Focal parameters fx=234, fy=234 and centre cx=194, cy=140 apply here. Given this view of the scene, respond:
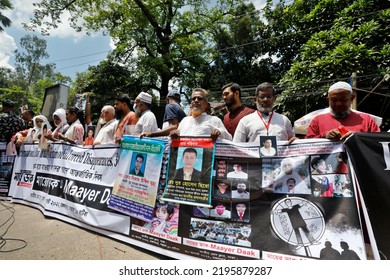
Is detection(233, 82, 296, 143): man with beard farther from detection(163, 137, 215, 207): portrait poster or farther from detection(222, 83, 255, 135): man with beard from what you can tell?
detection(163, 137, 215, 207): portrait poster

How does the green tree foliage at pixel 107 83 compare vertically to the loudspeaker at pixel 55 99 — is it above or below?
above

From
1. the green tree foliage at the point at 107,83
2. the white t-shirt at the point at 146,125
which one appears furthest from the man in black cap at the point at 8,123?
the green tree foliage at the point at 107,83

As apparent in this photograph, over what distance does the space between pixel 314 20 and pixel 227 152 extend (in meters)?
12.8

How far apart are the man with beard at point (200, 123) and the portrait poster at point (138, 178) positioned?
1.19ft

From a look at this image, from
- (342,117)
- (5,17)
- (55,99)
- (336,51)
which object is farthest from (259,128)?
(5,17)

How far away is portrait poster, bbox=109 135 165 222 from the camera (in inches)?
118

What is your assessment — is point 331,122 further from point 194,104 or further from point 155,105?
point 155,105

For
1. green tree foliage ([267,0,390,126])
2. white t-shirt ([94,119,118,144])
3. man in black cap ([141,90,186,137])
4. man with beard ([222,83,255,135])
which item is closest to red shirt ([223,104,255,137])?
man with beard ([222,83,255,135])

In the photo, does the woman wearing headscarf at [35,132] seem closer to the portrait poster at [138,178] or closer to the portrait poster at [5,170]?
the portrait poster at [5,170]

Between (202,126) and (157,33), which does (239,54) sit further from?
(202,126)

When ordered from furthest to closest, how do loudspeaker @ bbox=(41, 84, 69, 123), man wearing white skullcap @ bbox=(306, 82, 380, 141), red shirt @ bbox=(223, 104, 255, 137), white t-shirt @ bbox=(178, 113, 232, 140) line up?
loudspeaker @ bbox=(41, 84, 69, 123)
red shirt @ bbox=(223, 104, 255, 137)
white t-shirt @ bbox=(178, 113, 232, 140)
man wearing white skullcap @ bbox=(306, 82, 380, 141)

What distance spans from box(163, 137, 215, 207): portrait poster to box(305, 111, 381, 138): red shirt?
1222mm

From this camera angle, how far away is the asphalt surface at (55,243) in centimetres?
281

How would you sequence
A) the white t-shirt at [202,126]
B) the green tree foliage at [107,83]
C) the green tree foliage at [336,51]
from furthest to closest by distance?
the green tree foliage at [107,83] < the green tree foliage at [336,51] < the white t-shirt at [202,126]
